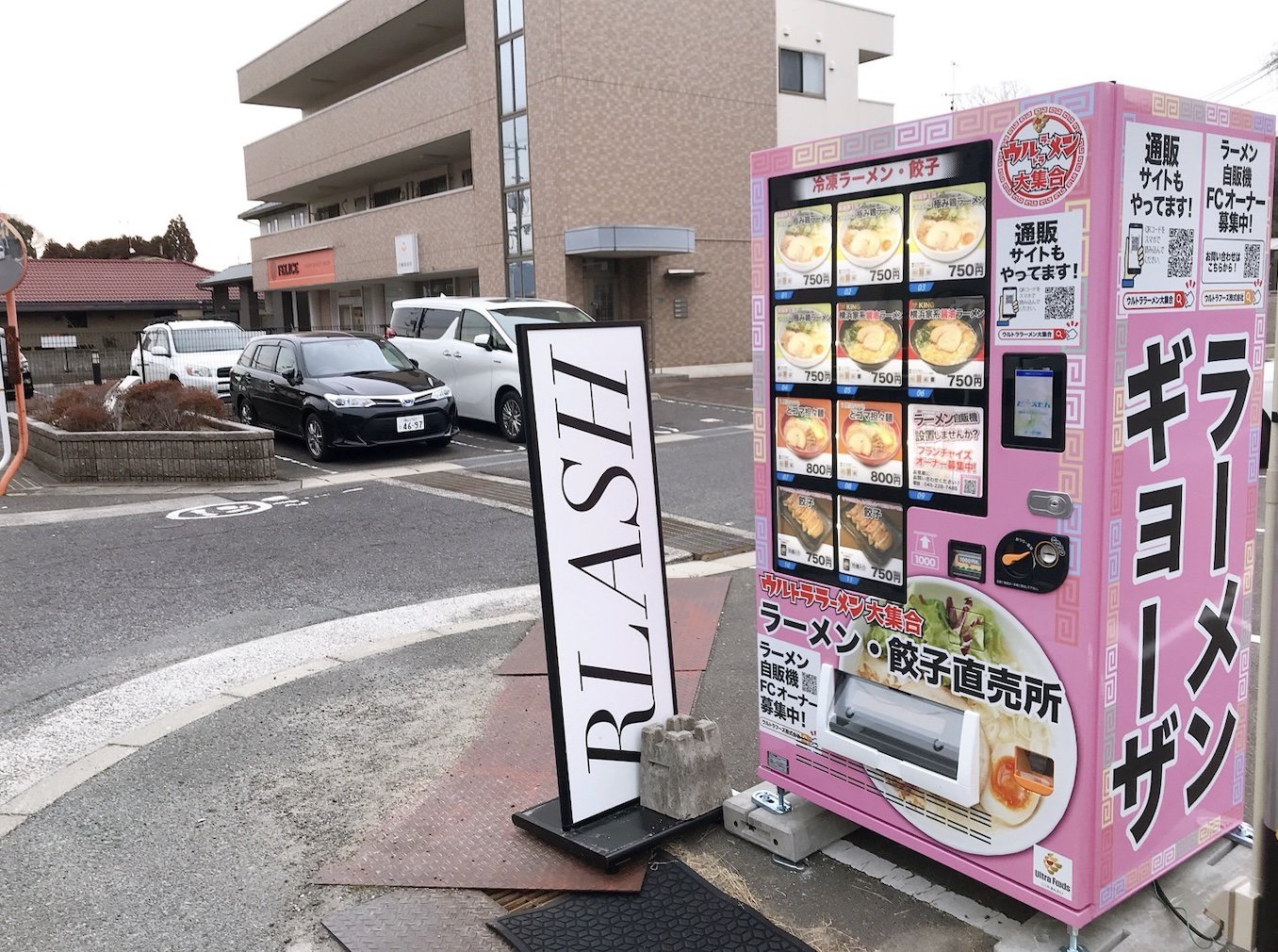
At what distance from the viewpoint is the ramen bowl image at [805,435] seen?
3184 mm

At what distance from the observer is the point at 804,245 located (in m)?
3.15

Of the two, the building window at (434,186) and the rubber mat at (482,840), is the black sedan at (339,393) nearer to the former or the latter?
the rubber mat at (482,840)

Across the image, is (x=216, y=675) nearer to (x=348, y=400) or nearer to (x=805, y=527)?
(x=805, y=527)

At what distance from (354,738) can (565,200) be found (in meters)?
19.5

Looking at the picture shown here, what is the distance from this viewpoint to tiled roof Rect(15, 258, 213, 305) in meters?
41.3

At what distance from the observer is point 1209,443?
284 centimetres

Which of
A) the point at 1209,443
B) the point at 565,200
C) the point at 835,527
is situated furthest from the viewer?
the point at 565,200

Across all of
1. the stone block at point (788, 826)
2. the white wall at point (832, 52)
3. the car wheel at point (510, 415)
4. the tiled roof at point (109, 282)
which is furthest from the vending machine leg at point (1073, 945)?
the tiled roof at point (109, 282)

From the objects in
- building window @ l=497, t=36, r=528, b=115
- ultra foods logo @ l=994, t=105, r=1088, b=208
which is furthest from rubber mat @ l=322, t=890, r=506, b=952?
building window @ l=497, t=36, r=528, b=115

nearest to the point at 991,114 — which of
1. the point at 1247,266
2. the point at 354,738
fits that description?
the point at 1247,266

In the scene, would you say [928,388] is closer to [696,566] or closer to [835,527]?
[835,527]

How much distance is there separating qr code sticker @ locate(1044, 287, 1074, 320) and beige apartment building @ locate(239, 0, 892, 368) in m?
19.8

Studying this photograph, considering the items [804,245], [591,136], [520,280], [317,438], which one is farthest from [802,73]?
[804,245]

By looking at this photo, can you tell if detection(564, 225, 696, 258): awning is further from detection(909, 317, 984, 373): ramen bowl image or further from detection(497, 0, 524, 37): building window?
detection(909, 317, 984, 373): ramen bowl image
